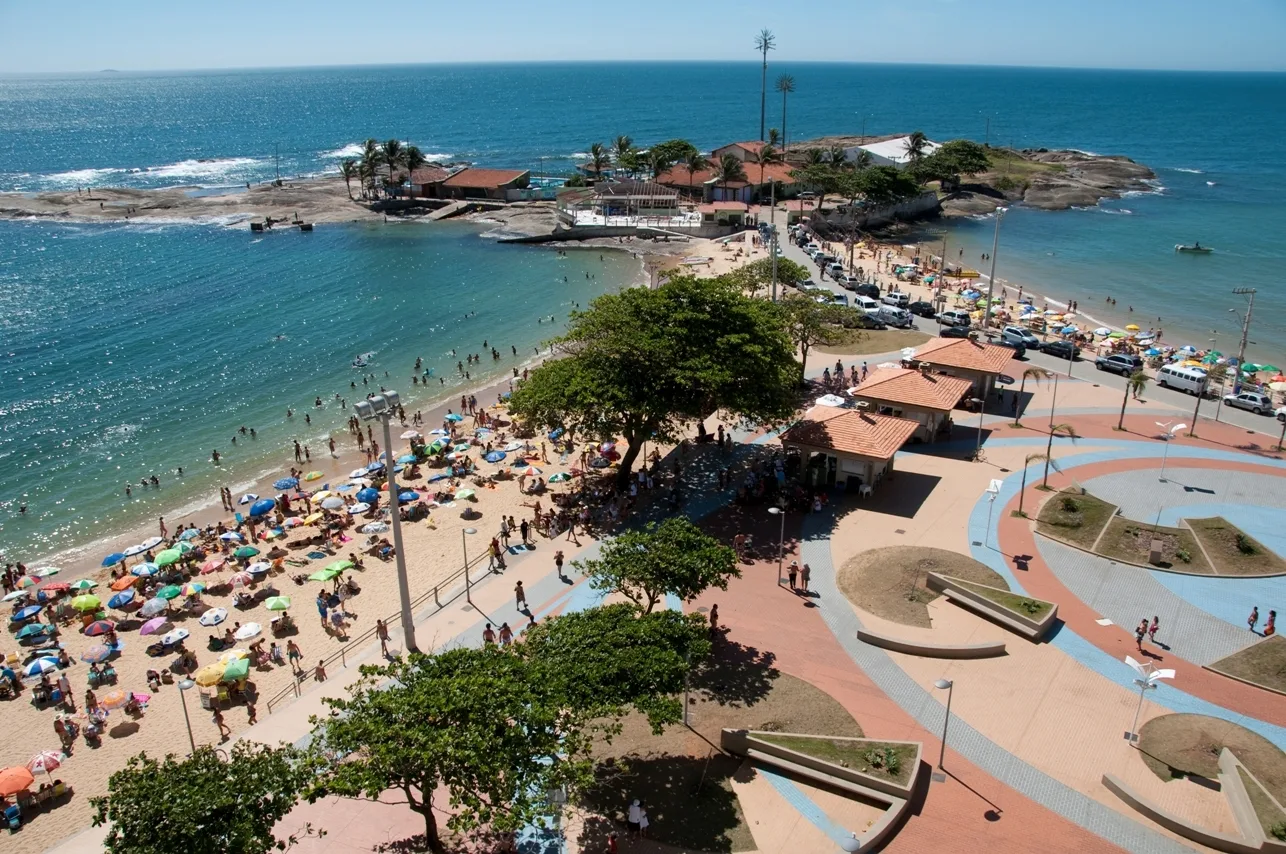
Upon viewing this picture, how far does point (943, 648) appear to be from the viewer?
21.9 m

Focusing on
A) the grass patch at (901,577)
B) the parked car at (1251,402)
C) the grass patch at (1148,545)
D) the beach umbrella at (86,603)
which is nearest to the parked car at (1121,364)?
the parked car at (1251,402)

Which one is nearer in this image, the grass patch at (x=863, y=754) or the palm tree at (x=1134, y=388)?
the grass patch at (x=863, y=754)

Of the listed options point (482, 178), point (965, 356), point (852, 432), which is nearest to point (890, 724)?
point (852, 432)

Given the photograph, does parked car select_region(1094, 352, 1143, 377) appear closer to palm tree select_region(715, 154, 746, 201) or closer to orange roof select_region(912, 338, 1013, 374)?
orange roof select_region(912, 338, 1013, 374)

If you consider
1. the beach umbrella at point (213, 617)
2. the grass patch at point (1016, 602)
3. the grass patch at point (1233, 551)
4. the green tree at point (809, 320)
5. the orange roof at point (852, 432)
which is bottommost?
the beach umbrella at point (213, 617)

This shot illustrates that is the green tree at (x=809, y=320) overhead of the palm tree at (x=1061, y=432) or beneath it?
overhead

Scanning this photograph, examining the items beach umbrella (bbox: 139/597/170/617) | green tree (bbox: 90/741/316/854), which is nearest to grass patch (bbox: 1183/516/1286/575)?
green tree (bbox: 90/741/316/854)

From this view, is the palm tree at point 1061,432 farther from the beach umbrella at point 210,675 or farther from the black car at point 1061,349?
the beach umbrella at point 210,675

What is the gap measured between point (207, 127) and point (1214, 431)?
686 ft

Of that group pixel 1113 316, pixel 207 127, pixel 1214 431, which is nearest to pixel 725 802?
pixel 1214 431

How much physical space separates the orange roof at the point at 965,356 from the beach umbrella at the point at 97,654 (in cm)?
3201

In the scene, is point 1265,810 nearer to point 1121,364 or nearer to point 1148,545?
point 1148,545

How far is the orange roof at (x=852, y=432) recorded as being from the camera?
30.3 metres

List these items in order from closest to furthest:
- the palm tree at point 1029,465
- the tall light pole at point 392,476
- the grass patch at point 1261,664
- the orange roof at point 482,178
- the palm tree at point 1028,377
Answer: the tall light pole at point 392,476 → the grass patch at point 1261,664 → the palm tree at point 1029,465 → the palm tree at point 1028,377 → the orange roof at point 482,178
